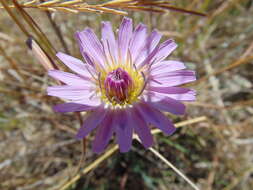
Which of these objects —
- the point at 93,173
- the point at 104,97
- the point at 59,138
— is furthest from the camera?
the point at 59,138

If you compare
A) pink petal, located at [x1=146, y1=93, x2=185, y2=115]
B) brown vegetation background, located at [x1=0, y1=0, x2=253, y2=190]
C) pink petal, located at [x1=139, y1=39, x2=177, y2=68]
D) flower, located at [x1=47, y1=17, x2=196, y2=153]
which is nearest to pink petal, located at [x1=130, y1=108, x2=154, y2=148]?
flower, located at [x1=47, y1=17, x2=196, y2=153]

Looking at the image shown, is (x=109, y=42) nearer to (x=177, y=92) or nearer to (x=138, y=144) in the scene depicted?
(x=177, y=92)

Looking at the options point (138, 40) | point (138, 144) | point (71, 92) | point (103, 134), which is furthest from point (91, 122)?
point (138, 144)

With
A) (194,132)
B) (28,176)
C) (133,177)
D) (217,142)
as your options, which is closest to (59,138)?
(28,176)

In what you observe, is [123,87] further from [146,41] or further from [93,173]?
[93,173]

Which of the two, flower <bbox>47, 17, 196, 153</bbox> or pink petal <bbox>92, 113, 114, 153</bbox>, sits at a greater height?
flower <bbox>47, 17, 196, 153</bbox>

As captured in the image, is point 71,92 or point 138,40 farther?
point 138,40

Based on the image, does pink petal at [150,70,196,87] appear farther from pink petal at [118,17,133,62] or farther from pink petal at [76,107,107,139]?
pink petal at [76,107,107,139]

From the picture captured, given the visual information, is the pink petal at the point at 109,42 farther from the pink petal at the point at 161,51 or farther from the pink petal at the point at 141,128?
the pink petal at the point at 141,128
